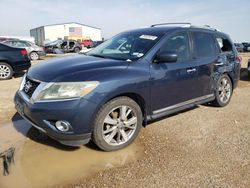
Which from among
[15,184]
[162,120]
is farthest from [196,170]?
[15,184]

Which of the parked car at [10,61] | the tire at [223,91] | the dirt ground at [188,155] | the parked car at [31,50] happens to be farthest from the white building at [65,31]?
the dirt ground at [188,155]

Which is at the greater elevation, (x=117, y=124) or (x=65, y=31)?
(x=117, y=124)

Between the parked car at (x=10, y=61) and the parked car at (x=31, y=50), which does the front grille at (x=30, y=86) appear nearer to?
the parked car at (x=10, y=61)

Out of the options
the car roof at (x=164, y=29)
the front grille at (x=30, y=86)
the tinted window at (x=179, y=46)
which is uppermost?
the car roof at (x=164, y=29)

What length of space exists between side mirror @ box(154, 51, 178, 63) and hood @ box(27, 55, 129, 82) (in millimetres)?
522

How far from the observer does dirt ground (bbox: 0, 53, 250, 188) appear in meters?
3.09

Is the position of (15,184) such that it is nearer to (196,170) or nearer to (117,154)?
(117,154)

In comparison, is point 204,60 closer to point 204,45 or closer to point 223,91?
point 204,45

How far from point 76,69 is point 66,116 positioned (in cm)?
67

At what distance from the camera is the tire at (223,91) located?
5.65 meters

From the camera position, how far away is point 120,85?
143 inches

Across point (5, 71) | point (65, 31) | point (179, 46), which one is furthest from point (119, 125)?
point (65, 31)

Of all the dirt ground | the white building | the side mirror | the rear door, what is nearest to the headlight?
the dirt ground

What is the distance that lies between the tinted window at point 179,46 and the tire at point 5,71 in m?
6.60
